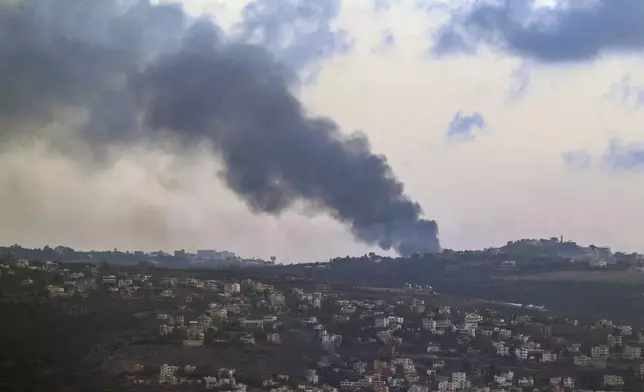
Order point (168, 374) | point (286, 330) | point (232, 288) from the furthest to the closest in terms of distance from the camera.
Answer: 1. point (232, 288)
2. point (286, 330)
3. point (168, 374)

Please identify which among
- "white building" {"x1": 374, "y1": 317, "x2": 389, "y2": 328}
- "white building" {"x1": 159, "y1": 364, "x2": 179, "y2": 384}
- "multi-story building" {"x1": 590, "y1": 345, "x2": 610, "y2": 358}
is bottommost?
"white building" {"x1": 159, "y1": 364, "x2": 179, "y2": 384}

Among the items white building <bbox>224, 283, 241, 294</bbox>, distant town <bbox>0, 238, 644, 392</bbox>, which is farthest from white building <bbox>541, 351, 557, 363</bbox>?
white building <bbox>224, 283, 241, 294</bbox>

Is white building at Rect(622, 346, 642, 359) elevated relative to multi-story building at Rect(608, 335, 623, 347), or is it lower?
lower

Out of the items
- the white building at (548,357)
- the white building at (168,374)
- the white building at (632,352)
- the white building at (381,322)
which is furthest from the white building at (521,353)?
the white building at (168,374)

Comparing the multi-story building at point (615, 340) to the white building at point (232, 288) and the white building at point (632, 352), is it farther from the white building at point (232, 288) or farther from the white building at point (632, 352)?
the white building at point (232, 288)

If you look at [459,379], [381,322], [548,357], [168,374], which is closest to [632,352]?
[548,357]

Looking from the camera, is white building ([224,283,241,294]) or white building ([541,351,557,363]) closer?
white building ([541,351,557,363])

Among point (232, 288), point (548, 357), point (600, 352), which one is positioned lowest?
point (548, 357)

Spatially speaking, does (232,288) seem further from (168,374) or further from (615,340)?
(615,340)

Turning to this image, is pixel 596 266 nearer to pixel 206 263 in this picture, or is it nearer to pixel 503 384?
pixel 503 384

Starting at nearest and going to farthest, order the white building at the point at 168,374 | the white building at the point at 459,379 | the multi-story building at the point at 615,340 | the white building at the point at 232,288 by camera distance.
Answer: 1. the white building at the point at 168,374
2. the white building at the point at 459,379
3. the multi-story building at the point at 615,340
4. the white building at the point at 232,288

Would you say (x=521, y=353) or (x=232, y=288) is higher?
(x=232, y=288)

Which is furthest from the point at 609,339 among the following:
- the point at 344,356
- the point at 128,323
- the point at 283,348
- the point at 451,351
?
the point at 128,323

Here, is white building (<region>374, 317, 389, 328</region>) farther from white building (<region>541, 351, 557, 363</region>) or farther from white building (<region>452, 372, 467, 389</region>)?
white building (<region>541, 351, 557, 363</region>)
